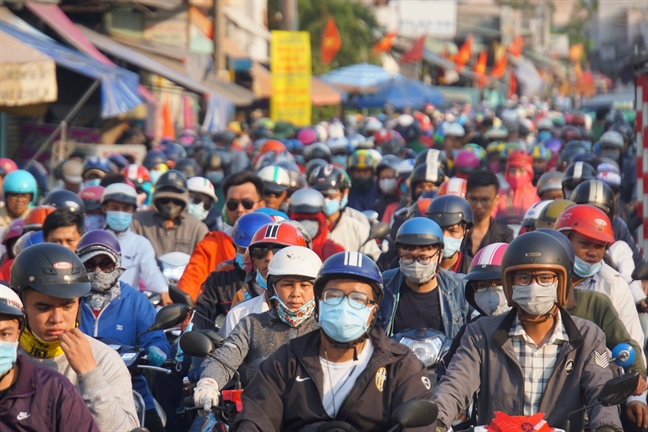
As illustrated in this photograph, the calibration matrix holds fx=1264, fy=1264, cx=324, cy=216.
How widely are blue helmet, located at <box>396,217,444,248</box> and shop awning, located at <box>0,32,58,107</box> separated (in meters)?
12.5

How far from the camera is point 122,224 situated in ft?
39.8

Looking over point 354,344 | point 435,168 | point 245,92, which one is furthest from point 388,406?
point 245,92

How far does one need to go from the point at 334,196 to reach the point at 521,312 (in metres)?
6.92

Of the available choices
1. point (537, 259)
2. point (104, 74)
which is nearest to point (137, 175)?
point (104, 74)

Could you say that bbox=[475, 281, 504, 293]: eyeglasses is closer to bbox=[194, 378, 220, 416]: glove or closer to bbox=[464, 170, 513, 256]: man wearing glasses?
bbox=[194, 378, 220, 416]: glove

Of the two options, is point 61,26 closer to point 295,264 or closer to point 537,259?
point 295,264

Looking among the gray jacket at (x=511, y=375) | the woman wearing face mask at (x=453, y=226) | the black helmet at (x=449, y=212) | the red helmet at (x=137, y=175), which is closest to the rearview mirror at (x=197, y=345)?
the gray jacket at (x=511, y=375)

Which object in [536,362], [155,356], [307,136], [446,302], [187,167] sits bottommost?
[307,136]

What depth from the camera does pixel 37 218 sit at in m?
11.1

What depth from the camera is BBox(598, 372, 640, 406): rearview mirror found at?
579 centimetres

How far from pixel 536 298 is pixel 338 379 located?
118 cm

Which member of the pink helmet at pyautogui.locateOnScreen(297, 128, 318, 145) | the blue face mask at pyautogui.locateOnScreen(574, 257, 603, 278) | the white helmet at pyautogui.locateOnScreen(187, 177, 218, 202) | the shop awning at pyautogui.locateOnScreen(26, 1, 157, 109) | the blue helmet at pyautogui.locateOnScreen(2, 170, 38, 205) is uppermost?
the shop awning at pyautogui.locateOnScreen(26, 1, 157, 109)

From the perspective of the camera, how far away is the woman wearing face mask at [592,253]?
27.2 ft

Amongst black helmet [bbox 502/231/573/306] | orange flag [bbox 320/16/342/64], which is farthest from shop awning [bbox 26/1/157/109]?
orange flag [bbox 320/16/342/64]
